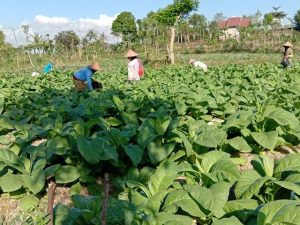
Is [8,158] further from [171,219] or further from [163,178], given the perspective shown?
[171,219]

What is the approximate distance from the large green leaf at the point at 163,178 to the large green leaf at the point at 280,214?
32.4 inches

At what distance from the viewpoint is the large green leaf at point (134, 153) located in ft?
11.8

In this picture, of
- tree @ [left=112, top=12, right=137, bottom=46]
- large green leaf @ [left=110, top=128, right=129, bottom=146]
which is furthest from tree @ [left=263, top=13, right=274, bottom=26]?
large green leaf @ [left=110, top=128, right=129, bottom=146]

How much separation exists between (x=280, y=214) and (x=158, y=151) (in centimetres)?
170

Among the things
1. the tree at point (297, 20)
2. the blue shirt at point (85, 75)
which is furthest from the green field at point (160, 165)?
the tree at point (297, 20)

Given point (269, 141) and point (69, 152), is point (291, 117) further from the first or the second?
point (69, 152)

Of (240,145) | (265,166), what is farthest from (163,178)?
(240,145)

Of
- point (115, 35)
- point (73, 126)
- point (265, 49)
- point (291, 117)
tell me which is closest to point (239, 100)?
point (291, 117)

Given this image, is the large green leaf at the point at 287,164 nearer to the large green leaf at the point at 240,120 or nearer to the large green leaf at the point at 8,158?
the large green leaf at the point at 240,120

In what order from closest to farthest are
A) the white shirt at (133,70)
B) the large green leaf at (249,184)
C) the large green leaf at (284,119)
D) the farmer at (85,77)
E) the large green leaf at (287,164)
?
the large green leaf at (249,184), the large green leaf at (287,164), the large green leaf at (284,119), the farmer at (85,77), the white shirt at (133,70)

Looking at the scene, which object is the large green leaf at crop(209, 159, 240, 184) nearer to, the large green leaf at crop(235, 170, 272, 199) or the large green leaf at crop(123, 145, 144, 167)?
the large green leaf at crop(235, 170, 272, 199)

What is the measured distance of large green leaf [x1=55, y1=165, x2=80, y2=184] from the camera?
11.5 feet

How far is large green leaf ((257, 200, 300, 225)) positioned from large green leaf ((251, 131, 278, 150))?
1.62 metres

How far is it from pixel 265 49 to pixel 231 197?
1451 inches
